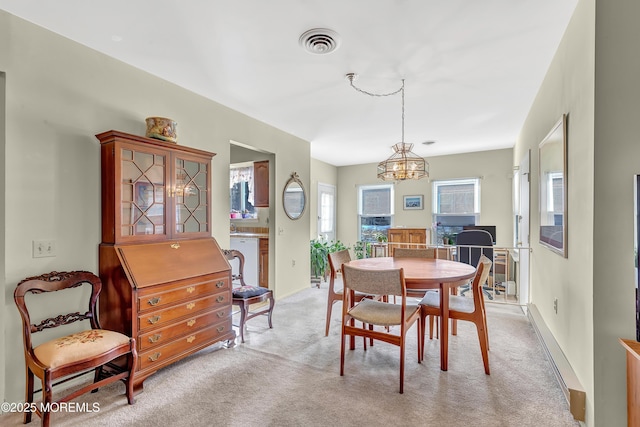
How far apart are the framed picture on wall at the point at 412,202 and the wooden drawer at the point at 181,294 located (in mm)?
4816

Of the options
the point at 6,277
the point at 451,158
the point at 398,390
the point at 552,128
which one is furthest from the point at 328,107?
the point at 451,158

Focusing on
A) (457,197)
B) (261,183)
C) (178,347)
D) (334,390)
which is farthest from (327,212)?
(334,390)

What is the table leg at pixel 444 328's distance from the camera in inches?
95.2

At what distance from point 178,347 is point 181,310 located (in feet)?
0.92

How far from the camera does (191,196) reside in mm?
2900

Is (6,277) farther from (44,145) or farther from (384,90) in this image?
(384,90)

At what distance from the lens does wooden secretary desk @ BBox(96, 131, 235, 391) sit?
7.39 ft

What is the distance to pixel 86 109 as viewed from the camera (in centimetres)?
237

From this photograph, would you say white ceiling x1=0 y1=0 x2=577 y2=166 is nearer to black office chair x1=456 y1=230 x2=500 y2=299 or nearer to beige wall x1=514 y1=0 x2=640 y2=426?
beige wall x1=514 y1=0 x2=640 y2=426

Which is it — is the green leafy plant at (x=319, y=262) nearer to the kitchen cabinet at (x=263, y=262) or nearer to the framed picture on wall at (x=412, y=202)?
the kitchen cabinet at (x=263, y=262)

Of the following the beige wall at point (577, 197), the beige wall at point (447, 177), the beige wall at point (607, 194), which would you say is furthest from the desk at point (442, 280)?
the beige wall at point (447, 177)

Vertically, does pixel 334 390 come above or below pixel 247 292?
below

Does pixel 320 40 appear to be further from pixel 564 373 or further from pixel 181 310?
pixel 564 373

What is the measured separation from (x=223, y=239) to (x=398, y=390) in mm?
2353
